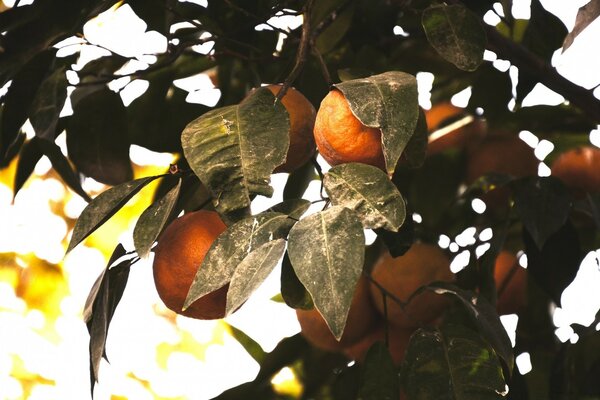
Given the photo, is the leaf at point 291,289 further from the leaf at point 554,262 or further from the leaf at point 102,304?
the leaf at point 554,262

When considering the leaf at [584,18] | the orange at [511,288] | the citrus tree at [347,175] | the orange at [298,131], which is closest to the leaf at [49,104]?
the citrus tree at [347,175]

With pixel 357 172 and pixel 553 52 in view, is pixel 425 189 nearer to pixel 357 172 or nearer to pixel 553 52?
pixel 553 52

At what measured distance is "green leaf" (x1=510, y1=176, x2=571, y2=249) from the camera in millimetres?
978

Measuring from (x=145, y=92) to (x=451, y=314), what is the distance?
1.56 ft

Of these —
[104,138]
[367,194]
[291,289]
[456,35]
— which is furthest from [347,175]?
[104,138]

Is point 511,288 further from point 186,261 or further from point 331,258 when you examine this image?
point 331,258

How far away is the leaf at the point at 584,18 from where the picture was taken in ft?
2.73

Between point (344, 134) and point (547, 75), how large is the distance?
0.48 m

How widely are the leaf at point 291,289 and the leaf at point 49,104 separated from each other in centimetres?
30

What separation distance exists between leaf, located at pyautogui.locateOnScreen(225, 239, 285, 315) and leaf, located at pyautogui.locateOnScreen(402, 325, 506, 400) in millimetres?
235

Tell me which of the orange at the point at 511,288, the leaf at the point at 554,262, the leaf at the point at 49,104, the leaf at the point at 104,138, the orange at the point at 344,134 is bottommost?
the orange at the point at 511,288

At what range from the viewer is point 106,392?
2221 mm

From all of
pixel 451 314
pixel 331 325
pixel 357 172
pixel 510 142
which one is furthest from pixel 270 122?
pixel 510 142

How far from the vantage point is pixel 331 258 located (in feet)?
1.81
